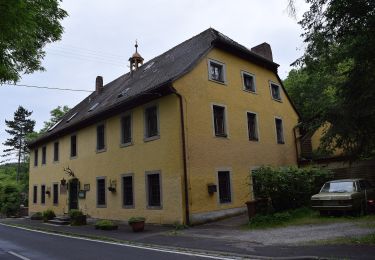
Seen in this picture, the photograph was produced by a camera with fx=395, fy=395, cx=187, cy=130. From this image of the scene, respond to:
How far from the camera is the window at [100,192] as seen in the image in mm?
23041

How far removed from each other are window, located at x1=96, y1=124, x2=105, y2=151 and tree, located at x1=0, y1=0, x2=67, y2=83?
1317 centimetres

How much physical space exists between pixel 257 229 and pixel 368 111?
7.19 m

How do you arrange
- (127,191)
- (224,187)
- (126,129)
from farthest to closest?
(126,129), (127,191), (224,187)

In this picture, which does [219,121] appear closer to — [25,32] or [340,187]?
[340,187]

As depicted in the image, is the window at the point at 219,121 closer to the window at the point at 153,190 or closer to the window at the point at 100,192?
the window at the point at 153,190

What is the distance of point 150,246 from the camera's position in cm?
1233

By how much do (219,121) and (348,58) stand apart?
1133 centimetres

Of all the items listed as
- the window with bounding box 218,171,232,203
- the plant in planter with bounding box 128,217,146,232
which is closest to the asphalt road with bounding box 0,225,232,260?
the plant in planter with bounding box 128,217,146,232

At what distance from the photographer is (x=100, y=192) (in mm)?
23422

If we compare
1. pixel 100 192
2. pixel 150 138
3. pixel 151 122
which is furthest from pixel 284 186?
pixel 100 192

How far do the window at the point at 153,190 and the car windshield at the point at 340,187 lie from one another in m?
7.52

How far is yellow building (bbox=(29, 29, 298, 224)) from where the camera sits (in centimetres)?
1817

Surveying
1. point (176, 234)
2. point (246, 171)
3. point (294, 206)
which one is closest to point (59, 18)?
point (176, 234)

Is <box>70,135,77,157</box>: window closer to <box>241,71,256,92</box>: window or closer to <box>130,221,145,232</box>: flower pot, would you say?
<box>130,221,145,232</box>: flower pot
